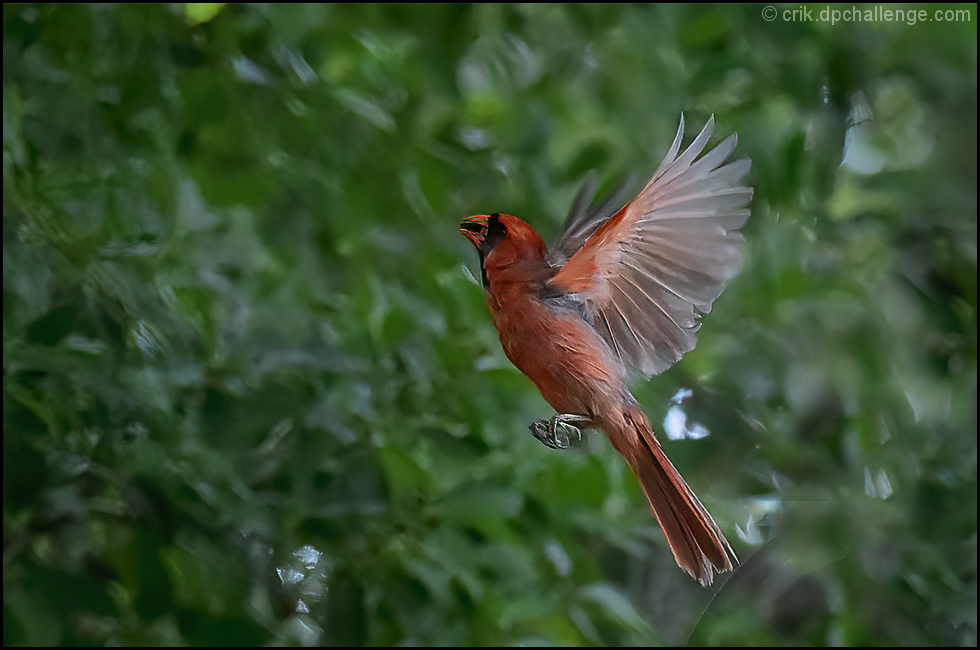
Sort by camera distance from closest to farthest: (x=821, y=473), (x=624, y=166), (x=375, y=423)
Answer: (x=624, y=166) → (x=375, y=423) → (x=821, y=473)

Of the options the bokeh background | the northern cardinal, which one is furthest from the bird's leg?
the bokeh background

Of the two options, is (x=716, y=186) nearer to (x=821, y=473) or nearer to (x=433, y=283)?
(x=433, y=283)

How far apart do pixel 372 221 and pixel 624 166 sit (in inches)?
9.7

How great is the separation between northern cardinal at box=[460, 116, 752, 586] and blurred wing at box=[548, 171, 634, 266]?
1cm

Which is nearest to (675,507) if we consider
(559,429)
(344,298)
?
(559,429)

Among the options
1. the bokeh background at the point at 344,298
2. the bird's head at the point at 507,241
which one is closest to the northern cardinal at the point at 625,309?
the bird's head at the point at 507,241

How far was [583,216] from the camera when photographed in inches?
16.6

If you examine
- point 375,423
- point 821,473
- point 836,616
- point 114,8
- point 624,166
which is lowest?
point 836,616

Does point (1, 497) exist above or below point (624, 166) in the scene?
below

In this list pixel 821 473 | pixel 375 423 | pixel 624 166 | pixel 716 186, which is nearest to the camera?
pixel 716 186

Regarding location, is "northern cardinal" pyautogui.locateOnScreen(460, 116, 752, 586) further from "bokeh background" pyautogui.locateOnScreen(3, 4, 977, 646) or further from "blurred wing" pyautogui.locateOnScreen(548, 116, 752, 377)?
"bokeh background" pyautogui.locateOnScreen(3, 4, 977, 646)

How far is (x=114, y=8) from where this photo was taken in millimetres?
820

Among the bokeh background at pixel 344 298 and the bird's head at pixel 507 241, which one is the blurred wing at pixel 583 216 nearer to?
the bird's head at pixel 507 241

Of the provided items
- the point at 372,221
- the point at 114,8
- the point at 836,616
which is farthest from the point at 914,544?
the point at 114,8
